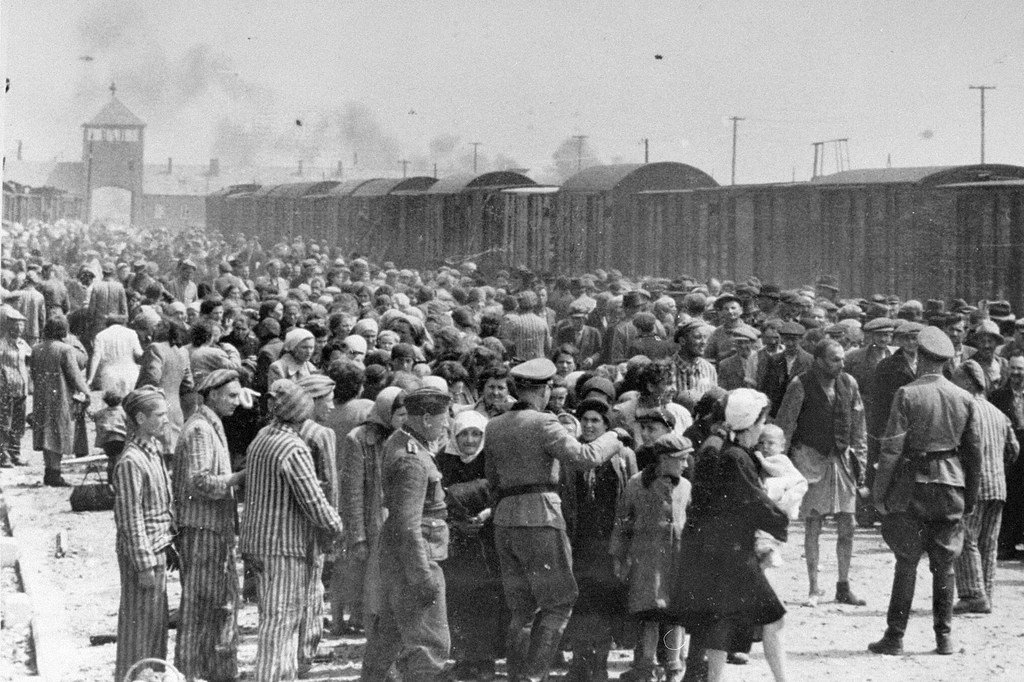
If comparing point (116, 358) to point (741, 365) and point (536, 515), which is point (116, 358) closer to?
point (741, 365)

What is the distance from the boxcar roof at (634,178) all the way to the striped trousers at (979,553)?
20.0 metres

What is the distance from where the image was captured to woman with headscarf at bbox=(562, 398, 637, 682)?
699 centimetres

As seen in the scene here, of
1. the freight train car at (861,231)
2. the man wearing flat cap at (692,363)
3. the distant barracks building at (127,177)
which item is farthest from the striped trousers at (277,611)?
the distant barracks building at (127,177)

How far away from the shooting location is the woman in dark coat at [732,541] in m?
6.33

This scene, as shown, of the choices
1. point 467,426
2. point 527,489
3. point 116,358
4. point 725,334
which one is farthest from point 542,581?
point 116,358

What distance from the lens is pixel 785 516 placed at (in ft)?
20.9

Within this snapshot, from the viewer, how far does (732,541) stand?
6.37 metres

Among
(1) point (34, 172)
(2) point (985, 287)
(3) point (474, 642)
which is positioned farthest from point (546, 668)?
(1) point (34, 172)

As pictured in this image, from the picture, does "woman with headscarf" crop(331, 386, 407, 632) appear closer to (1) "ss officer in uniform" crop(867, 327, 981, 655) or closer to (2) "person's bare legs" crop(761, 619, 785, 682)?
(2) "person's bare legs" crop(761, 619, 785, 682)

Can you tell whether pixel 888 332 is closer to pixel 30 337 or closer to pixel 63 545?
pixel 63 545

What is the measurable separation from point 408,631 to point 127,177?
7719 cm

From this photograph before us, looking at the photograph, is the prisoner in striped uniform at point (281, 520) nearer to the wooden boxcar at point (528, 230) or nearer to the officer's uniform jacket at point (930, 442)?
the officer's uniform jacket at point (930, 442)

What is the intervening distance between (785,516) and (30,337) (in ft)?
45.2

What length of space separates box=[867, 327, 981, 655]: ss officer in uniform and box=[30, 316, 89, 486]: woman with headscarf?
27.5 feet
